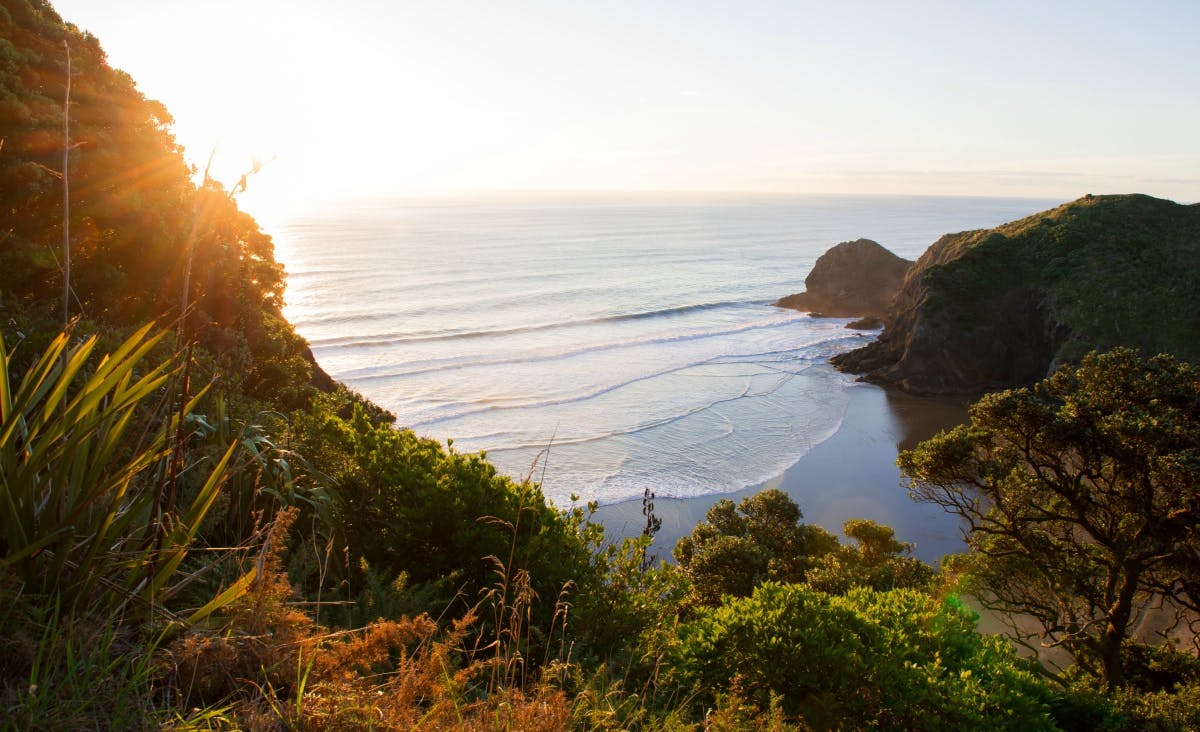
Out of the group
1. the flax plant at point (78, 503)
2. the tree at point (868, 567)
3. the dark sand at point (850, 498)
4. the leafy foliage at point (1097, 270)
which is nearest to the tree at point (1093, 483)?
the tree at point (868, 567)

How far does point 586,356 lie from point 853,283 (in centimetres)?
2741

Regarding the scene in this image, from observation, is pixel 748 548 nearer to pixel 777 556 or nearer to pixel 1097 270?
pixel 777 556

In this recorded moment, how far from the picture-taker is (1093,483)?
9.79 meters

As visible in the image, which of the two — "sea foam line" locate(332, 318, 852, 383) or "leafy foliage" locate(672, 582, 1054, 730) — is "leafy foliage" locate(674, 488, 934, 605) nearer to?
"leafy foliage" locate(672, 582, 1054, 730)

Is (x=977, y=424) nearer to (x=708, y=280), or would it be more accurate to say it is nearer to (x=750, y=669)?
(x=750, y=669)

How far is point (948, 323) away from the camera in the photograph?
34.5 meters

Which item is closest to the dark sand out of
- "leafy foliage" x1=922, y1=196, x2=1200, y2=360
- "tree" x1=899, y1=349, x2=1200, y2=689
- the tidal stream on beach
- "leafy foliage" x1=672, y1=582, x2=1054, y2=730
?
the tidal stream on beach

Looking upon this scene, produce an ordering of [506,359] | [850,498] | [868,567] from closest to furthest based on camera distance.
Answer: [868,567]
[850,498]
[506,359]

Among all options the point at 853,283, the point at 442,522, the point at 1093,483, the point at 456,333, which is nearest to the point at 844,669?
the point at 442,522

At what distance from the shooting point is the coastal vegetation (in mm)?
2789

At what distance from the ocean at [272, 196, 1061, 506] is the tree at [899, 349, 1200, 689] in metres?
6.35

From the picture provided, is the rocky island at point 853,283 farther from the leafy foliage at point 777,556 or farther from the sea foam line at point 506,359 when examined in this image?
the leafy foliage at point 777,556

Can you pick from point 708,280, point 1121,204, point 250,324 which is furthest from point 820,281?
point 250,324

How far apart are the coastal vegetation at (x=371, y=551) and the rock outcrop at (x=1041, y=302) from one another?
21.6 meters
